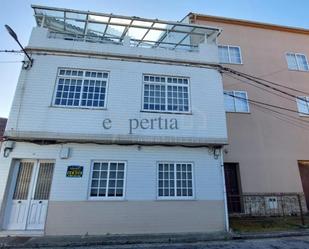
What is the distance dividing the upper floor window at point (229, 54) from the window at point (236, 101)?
Answer: 217cm

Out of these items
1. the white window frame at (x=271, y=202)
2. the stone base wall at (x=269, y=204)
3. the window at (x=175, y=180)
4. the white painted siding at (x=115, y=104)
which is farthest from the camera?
the white window frame at (x=271, y=202)

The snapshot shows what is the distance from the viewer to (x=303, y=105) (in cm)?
1360

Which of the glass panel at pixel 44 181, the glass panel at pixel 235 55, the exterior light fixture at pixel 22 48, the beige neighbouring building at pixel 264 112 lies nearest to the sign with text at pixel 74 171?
the glass panel at pixel 44 181

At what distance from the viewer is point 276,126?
12.7 meters

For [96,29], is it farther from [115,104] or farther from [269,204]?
[269,204]

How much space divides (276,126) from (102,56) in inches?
418

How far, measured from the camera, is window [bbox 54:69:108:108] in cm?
866

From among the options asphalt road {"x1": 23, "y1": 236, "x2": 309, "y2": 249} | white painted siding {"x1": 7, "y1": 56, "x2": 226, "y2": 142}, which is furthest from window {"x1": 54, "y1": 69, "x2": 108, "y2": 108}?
asphalt road {"x1": 23, "y1": 236, "x2": 309, "y2": 249}

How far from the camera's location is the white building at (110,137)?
301 inches

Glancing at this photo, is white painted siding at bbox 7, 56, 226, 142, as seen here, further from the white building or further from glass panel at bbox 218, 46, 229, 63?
glass panel at bbox 218, 46, 229, 63

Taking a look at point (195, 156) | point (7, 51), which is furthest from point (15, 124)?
point (195, 156)

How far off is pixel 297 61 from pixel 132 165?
13.7 meters

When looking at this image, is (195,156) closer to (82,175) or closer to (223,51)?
(82,175)

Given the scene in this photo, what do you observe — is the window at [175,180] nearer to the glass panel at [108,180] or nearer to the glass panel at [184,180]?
the glass panel at [184,180]
